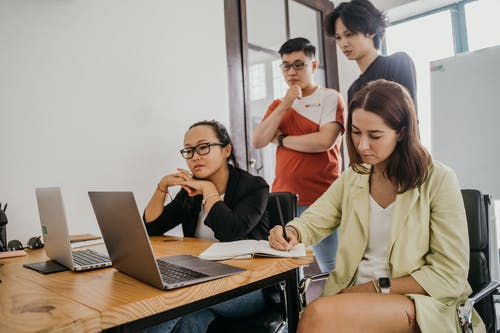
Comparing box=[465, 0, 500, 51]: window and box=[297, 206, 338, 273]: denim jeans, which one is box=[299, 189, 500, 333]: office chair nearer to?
box=[297, 206, 338, 273]: denim jeans

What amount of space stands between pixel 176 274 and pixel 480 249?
3.22 feet

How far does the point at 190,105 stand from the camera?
248cm

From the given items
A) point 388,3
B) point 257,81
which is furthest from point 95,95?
point 388,3

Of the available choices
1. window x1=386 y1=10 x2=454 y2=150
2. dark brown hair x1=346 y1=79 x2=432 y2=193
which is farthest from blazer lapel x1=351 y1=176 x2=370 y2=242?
window x1=386 y1=10 x2=454 y2=150

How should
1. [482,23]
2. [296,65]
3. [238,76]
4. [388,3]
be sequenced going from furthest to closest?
[388,3] < [482,23] < [238,76] < [296,65]

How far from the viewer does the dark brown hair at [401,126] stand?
1.22 m

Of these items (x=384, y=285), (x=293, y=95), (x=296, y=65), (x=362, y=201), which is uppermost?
(x=296, y=65)

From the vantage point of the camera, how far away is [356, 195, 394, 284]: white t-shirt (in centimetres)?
125

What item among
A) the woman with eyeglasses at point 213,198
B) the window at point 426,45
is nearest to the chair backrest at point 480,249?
the woman with eyeglasses at point 213,198

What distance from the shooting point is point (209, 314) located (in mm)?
1209

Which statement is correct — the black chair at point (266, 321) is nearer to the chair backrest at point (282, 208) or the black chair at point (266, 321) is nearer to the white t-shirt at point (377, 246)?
the white t-shirt at point (377, 246)

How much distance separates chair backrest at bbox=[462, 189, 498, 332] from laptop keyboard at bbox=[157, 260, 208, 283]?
0.88m

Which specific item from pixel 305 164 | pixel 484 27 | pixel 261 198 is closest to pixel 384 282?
pixel 261 198

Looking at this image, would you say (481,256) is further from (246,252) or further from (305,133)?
(305,133)
